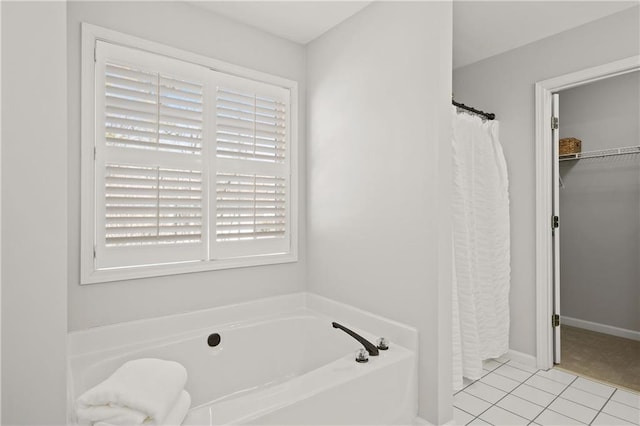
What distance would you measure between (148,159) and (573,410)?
9.37 feet

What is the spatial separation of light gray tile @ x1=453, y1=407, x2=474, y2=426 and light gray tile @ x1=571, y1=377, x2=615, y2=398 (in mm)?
943

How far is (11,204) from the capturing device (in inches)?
36.3

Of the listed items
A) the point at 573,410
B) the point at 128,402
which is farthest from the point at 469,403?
the point at 128,402

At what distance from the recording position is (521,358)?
2764 millimetres

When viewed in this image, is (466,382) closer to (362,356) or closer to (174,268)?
(362,356)

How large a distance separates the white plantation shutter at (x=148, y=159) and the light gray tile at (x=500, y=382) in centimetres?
213

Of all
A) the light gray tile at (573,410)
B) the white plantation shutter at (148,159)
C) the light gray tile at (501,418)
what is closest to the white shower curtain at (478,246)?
the light gray tile at (501,418)

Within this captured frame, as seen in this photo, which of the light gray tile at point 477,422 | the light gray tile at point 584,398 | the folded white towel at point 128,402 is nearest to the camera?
the folded white towel at point 128,402

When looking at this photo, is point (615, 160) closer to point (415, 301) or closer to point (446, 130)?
point (446, 130)

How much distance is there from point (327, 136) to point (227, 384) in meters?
1.68

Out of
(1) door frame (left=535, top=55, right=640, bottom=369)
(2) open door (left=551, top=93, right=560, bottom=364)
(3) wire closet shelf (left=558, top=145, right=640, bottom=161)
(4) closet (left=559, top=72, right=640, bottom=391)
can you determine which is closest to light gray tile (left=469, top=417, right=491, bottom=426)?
(1) door frame (left=535, top=55, right=640, bottom=369)

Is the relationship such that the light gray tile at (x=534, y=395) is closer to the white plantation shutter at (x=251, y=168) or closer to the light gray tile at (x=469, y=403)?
the light gray tile at (x=469, y=403)

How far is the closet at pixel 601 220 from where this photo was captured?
3311mm

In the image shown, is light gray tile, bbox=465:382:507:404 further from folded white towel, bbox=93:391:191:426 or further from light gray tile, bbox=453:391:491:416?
folded white towel, bbox=93:391:191:426
